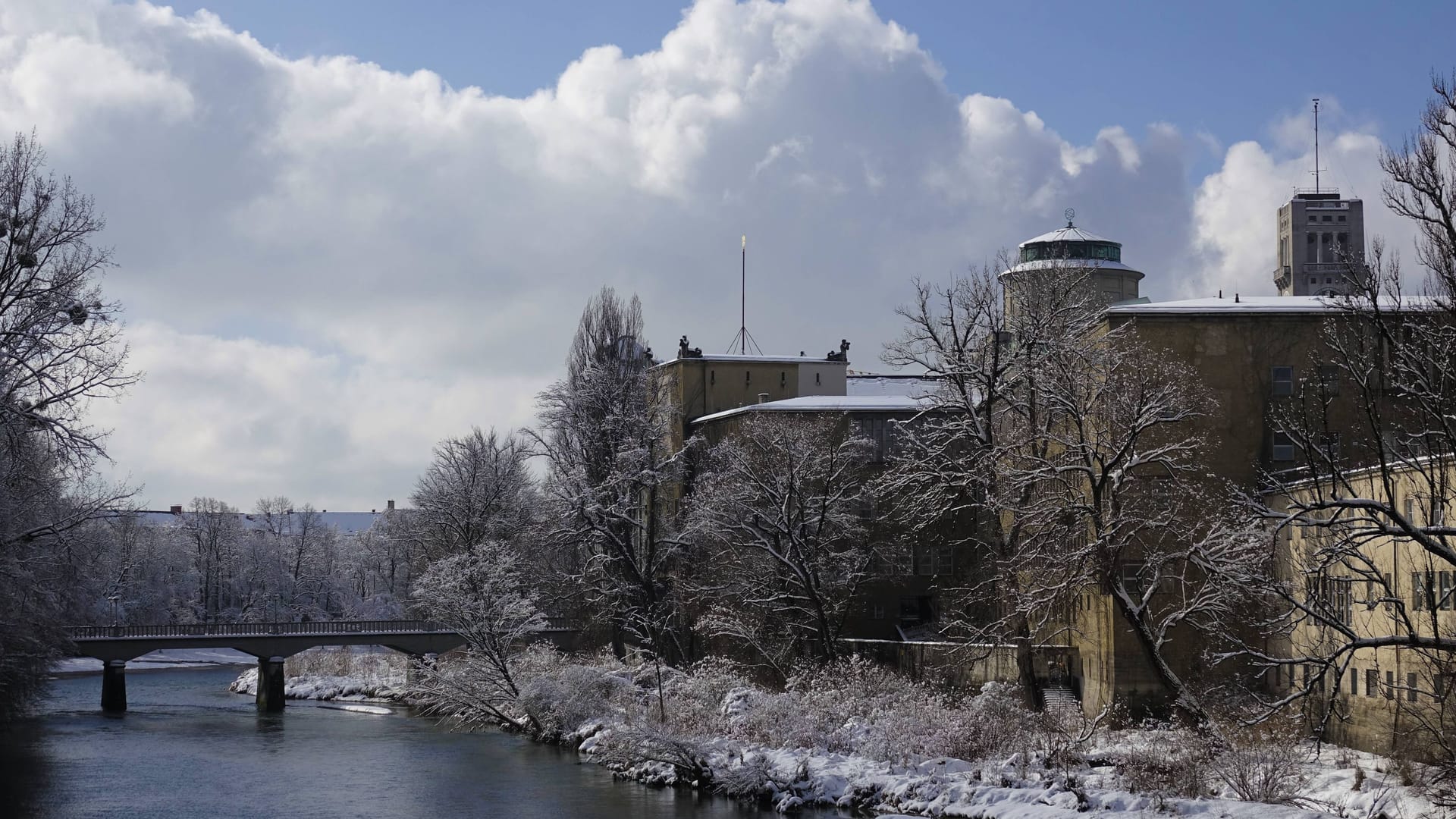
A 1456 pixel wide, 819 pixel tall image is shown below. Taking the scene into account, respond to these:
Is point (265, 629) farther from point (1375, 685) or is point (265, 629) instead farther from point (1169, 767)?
point (1375, 685)

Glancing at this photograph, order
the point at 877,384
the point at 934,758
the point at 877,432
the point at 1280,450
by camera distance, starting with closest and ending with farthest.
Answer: the point at 934,758 → the point at 1280,450 → the point at 877,432 → the point at 877,384

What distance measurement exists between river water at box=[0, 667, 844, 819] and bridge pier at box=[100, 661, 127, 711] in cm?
250

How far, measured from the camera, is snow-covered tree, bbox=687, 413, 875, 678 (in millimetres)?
50416

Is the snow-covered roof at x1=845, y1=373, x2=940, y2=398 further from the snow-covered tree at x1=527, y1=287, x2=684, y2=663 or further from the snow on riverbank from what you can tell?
the snow on riverbank

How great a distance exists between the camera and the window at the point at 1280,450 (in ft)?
138

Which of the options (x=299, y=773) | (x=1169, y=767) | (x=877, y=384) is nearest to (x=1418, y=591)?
(x=1169, y=767)

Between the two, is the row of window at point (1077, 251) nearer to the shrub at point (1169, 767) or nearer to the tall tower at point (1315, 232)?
the shrub at point (1169, 767)

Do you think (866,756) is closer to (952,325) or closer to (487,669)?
(952,325)

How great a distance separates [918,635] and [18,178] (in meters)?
→ 37.7

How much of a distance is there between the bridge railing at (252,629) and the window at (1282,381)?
135 ft

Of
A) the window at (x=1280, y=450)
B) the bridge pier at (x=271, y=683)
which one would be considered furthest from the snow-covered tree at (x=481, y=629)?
the window at (x=1280, y=450)

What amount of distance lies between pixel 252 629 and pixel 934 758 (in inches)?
1797

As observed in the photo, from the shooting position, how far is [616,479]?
191 feet

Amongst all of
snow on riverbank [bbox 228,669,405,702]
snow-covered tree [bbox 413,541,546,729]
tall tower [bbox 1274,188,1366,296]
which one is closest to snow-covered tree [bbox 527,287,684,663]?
snow-covered tree [bbox 413,541,546,729]
